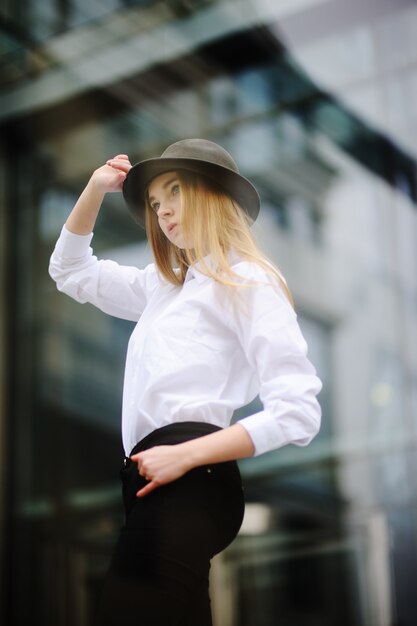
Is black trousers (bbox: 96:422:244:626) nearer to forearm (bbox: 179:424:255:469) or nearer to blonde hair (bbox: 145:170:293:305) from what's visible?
forearm (bbox: 179:424:255:469)

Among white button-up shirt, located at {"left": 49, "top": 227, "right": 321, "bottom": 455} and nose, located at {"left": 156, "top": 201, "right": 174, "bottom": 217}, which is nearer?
white button-up shirt, located at {"left": 49, "top": 227, "right": 321, "bottom": 455}

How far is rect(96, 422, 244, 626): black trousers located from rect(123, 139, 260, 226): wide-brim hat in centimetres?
38

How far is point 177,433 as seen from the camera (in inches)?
52.4

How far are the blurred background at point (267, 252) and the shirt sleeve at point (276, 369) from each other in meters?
4.14

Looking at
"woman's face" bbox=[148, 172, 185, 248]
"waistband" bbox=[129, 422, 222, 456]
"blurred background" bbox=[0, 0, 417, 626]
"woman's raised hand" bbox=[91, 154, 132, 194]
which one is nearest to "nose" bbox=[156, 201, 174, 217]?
"woman's face" bbox=[148, 172, 185, 248]

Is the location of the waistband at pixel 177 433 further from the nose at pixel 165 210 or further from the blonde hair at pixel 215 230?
the nose at pixel 165 210

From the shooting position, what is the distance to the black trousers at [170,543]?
4.20 ft

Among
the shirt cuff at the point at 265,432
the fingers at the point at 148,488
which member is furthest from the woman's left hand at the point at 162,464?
the shirt cuff at the point at 265,432

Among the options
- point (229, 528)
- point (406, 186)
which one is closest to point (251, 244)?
point (229, 528)

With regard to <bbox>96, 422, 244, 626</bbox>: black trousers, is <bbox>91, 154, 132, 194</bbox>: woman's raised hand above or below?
above

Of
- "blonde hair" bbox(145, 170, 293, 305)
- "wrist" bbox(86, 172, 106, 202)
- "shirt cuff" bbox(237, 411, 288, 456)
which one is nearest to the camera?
"shirt cuff" bbox(237, 411, 288, 456)

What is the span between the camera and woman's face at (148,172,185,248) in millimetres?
1440

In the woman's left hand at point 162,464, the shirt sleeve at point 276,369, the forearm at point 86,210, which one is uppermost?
the forearm at point 86,210

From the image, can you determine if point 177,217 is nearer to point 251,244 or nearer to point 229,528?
point 251,244
